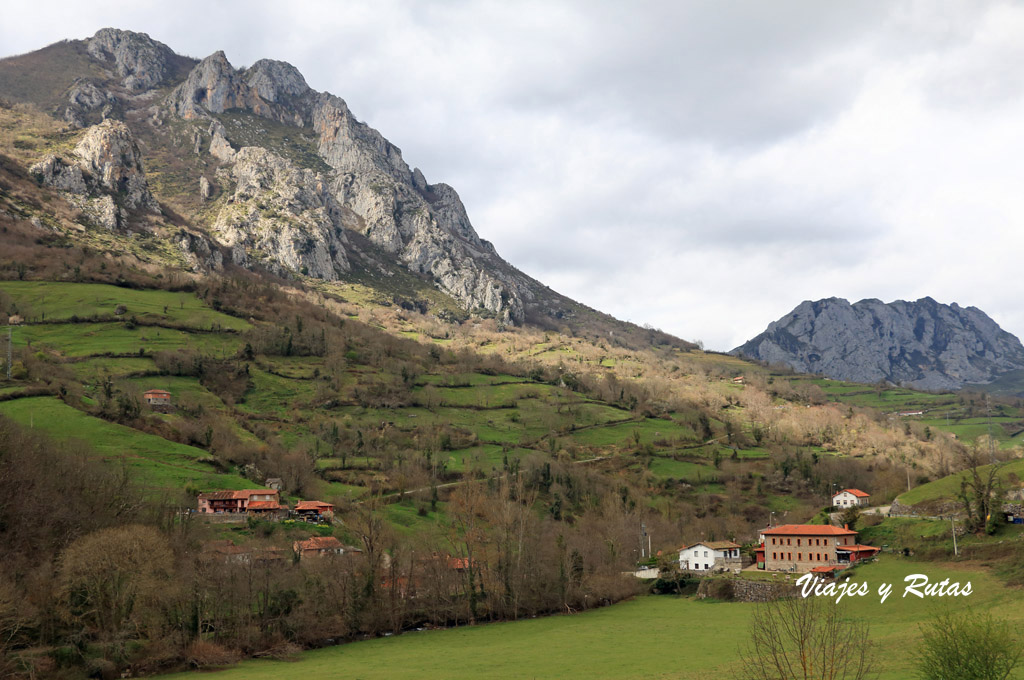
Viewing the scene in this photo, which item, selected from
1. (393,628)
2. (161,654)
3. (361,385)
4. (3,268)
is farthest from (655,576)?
(3,268)

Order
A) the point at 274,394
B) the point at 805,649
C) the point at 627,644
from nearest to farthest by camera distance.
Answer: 1. the point at 805,649
2. the point at 627,644
3. the point at 274,394

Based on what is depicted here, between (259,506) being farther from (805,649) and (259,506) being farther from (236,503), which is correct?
(805,649)

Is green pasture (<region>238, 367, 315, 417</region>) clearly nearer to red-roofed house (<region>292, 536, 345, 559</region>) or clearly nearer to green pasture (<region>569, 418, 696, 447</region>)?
green pasture (<region>569, 418, 696, 447</region>)

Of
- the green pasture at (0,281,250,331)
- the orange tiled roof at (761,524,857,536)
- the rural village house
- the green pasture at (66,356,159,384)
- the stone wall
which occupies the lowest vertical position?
the stone wall

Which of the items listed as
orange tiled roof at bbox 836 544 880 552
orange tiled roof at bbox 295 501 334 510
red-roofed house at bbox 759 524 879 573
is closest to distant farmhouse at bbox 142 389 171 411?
orange tiled roof at bbox 295 501 334 510

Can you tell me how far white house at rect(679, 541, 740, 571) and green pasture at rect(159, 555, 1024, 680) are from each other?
508 inches

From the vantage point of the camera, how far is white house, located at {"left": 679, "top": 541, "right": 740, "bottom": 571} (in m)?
81.9

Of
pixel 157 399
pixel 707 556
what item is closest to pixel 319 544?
pixel 707 556

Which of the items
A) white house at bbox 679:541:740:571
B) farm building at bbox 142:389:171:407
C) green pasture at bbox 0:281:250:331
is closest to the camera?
white house at bbox 679:541:740:571

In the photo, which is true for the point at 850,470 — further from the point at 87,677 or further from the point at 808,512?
the point at 87,677

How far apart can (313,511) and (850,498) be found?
8299 cm

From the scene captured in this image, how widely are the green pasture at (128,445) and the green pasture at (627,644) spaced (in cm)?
3908

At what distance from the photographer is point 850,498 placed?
355 ft

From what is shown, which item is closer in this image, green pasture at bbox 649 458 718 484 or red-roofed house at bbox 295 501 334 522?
red-roofed house at bbox 295 501 334 522
